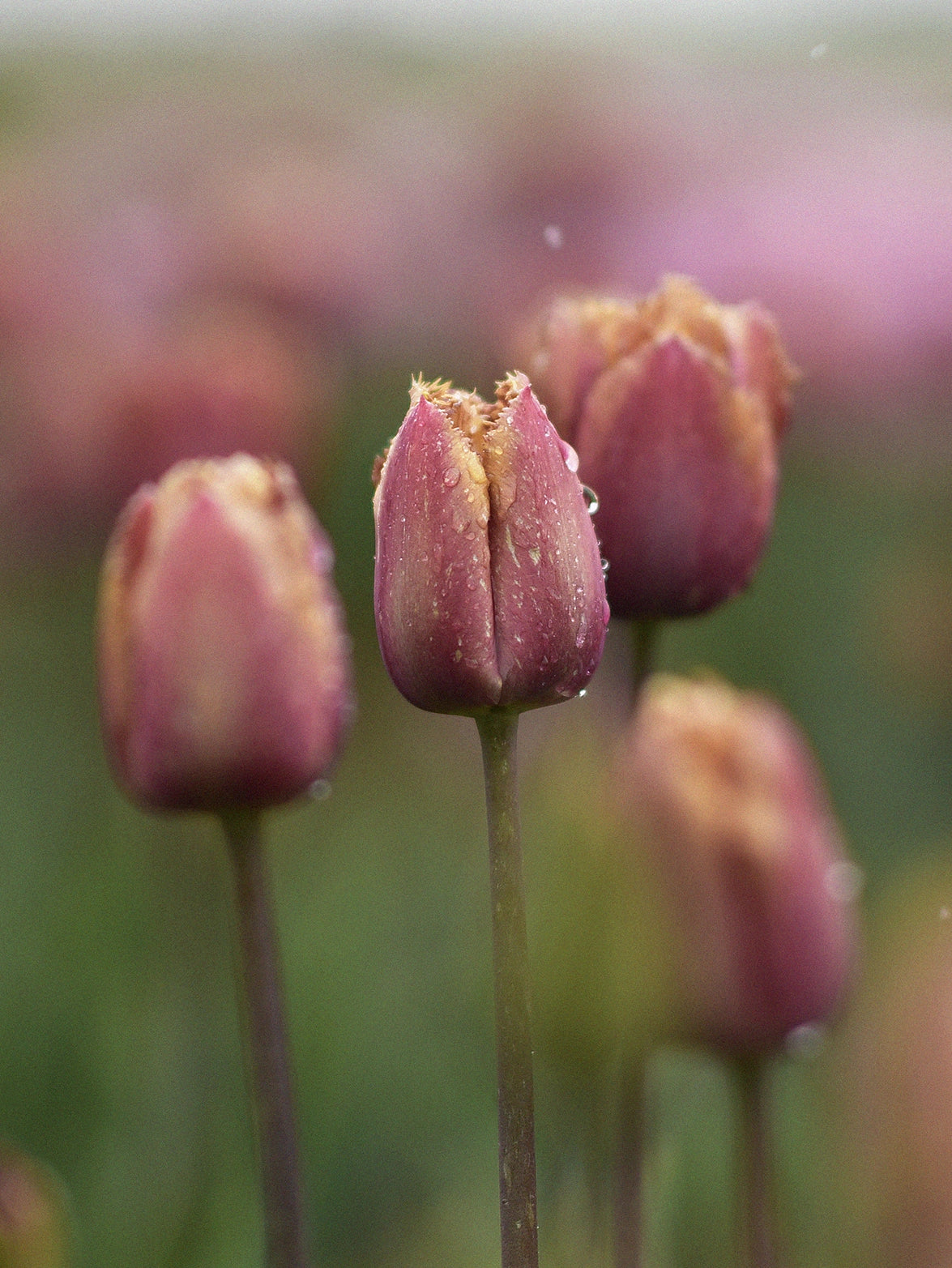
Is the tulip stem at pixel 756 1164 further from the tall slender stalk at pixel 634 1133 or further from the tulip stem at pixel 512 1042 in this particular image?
the tulip stem at pixel 512 1042

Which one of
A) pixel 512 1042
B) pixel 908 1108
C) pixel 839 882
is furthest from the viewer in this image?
pixel 839 882

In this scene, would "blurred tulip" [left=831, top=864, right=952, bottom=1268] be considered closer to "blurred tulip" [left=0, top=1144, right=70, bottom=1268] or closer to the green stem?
the green stem

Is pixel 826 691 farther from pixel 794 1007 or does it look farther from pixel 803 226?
pixel 794 1007

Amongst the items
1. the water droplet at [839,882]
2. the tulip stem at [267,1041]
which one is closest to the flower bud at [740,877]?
the water droplet at [839,882]

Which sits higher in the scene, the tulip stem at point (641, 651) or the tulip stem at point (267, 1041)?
the tulip stem at point (641, 651)

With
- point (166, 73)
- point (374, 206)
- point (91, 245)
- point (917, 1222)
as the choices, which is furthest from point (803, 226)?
point (166, 73)

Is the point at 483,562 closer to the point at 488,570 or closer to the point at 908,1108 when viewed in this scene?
the point at 488,570

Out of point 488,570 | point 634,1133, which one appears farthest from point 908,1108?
point 488,570
